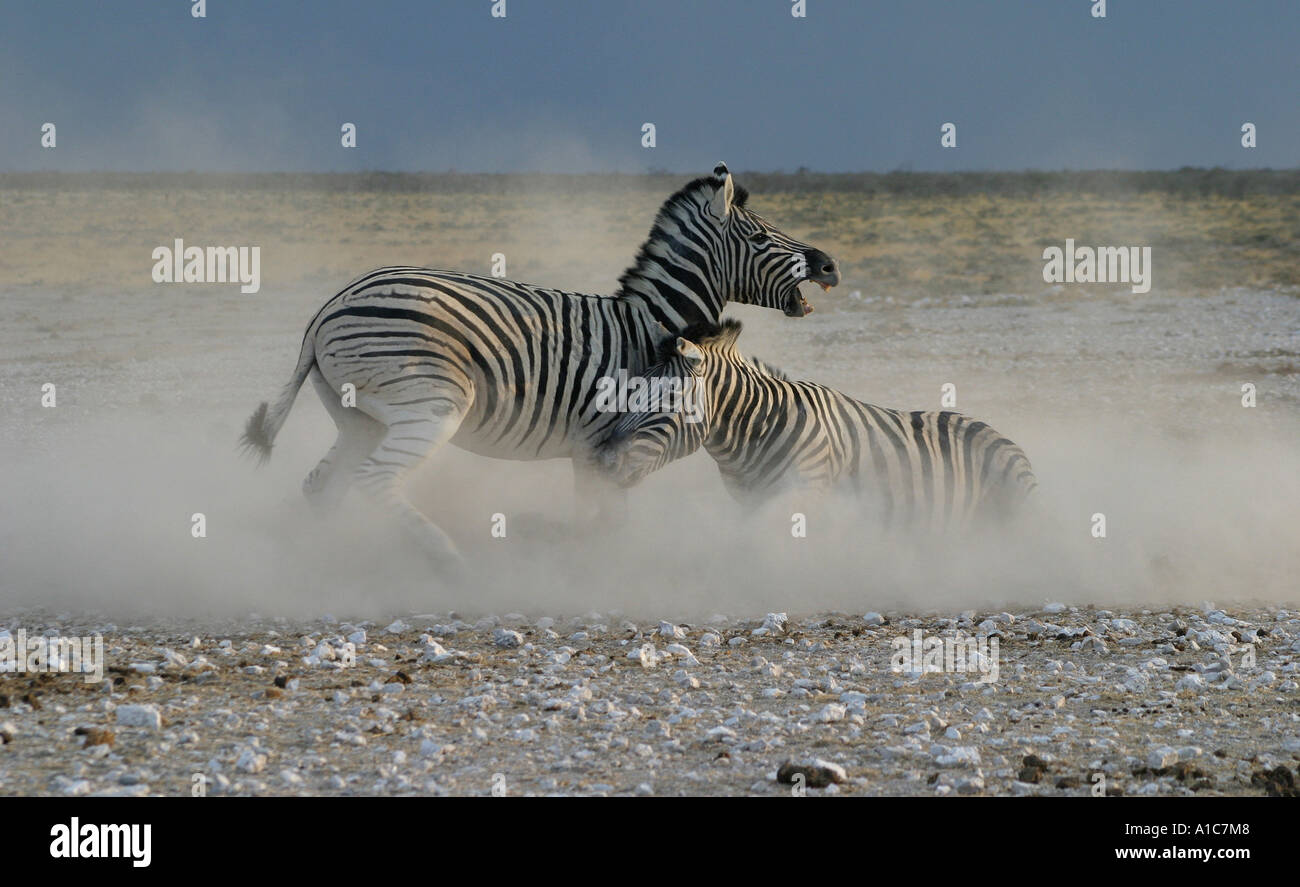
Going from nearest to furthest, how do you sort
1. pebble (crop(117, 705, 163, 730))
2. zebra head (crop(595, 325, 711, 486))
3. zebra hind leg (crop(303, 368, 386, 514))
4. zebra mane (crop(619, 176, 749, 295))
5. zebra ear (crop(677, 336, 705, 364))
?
1. pebble (crop(117, 705, 163, 730))
2. zebra head (crop(595, 325, 711, 486))
3. zebra hind leg (crop(303, 368, 386, 514))
4. zebra ear (crop(677, 336, 705, 364))
5. zebra mane (crop(619, 176, 749, 295))

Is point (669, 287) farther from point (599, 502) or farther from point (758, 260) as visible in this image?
point (599, 502)

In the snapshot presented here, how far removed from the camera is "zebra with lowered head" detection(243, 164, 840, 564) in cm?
756

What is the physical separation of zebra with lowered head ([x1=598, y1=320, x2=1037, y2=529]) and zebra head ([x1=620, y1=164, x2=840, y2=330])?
0.45 metres

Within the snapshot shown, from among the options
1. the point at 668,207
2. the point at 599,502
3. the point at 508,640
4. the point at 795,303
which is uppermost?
the point at 668,207

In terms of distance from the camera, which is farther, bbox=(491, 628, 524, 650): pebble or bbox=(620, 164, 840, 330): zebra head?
bbox=(620, 164, 840, 330): zebra head

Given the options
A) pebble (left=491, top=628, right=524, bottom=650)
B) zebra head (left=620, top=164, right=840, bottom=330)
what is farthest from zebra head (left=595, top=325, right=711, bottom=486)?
pebble (left=491, top=628, right=524, bottom=650)

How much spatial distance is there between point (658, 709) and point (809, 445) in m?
3.08

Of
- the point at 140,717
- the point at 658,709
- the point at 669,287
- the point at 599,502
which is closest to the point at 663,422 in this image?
the point at 599,502

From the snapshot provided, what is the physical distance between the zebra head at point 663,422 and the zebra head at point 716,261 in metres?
0.69

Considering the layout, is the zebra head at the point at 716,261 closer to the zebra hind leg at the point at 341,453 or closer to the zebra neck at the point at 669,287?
the zebra neck at the point at 669,287

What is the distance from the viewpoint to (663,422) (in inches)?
309

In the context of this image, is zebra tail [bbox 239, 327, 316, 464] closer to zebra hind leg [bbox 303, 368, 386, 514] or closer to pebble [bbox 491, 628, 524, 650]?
zebra hind leg [bbox 303, 368, 386, 514]

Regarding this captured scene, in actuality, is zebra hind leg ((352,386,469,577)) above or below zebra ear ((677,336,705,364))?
below
